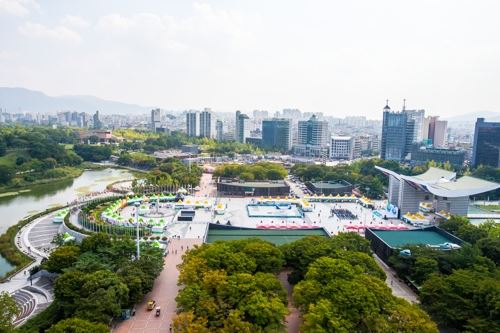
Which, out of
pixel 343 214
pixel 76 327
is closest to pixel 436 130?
pixel 343 214

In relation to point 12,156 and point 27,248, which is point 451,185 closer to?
point 27,248

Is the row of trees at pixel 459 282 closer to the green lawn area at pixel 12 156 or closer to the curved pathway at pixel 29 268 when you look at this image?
the curved pathway at pixel 29 268

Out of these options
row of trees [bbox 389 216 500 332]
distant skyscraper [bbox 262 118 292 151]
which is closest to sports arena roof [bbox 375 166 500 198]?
row of trees [bbox 389 216 500 332]

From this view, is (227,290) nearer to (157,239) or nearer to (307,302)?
(307,302)

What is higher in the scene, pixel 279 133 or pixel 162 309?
pixel 279 133

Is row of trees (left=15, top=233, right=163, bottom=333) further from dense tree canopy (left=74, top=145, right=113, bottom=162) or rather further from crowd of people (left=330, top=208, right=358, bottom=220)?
dense tree canopy (left=74, top=145, right=113, bottom=162)

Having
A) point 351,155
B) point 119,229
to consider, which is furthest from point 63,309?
point 351,155
